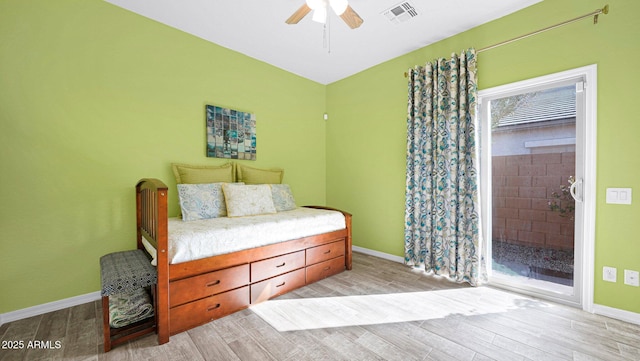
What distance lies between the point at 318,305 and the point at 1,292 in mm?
2427

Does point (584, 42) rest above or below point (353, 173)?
above

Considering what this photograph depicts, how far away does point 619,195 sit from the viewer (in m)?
1.94

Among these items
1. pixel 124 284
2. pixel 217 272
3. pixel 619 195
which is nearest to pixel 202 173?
pixel 217 272

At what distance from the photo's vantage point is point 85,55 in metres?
2.20

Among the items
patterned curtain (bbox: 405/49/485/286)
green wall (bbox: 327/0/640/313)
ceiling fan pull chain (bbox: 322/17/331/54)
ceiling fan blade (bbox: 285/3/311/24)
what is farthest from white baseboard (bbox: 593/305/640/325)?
ceiling fan pull chain (bbox: 322/17/331/54)

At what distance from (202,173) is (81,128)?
105 centimetres

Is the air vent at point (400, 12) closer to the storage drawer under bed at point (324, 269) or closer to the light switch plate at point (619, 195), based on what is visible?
the light switch plate at point (619, 195)

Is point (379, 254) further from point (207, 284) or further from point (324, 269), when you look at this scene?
point (207, 284)

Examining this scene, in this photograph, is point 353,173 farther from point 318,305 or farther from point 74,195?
point 74,195

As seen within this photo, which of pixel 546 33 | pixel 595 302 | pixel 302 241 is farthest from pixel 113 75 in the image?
pixel 595 302

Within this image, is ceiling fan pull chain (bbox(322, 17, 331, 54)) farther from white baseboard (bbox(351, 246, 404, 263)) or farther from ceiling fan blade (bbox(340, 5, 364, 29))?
white baseboard (bbox(351, 246, 404, 263))

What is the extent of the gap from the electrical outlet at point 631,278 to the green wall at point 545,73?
0.03m

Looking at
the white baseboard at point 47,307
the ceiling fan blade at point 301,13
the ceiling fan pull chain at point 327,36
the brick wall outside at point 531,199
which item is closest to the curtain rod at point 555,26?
the brick wall outside at point 531,199

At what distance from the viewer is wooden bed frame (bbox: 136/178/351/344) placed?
1664 millimetres
